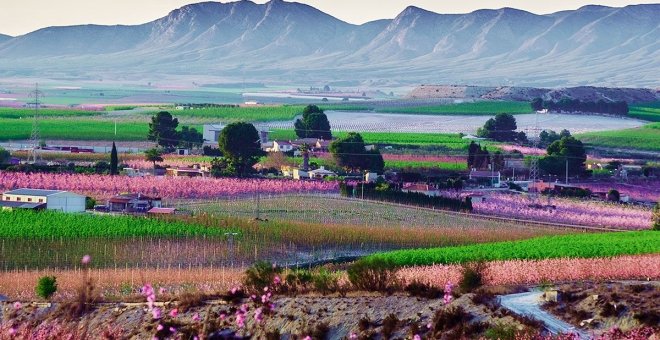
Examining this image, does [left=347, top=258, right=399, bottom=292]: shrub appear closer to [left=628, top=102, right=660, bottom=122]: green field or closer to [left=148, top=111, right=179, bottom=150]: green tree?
[left=148, top=111, right=179, bottom=150]: green tree

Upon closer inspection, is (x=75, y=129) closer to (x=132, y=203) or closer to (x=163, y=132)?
(x=163, y=132)

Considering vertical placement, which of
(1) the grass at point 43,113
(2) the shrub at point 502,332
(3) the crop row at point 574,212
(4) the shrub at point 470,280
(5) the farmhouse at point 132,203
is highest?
(2) the shrub at point 502,332

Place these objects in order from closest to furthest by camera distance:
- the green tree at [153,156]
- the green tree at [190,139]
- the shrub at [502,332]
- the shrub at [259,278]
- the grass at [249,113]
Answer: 1. the shrub at [502,332]
2. the shrub at [259,278]
3. the green tree at [153,156]
4. the green tree at [190,139]
5. the grass at [249,113]

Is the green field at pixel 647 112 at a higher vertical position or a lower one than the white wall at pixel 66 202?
higher

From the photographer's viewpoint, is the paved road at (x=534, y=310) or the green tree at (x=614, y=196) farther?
the green tree at (x=614, y=196)

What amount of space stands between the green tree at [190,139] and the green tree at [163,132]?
1.00ft

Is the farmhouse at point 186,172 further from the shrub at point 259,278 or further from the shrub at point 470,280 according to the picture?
the shrub at point 470,280

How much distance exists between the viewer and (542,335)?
20.1 m

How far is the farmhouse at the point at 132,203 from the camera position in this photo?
45000mm

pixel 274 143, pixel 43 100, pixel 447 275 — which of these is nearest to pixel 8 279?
pixel 447 275

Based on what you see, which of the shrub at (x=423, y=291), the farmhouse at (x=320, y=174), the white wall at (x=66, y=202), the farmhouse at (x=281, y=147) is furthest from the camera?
the farmhouse at (x=281, y=147)

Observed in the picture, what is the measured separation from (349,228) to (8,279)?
11902 millimetres

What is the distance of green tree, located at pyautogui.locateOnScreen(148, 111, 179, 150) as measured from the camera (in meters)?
74.1

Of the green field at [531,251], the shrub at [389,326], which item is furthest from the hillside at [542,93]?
the shrub at [389,326]
